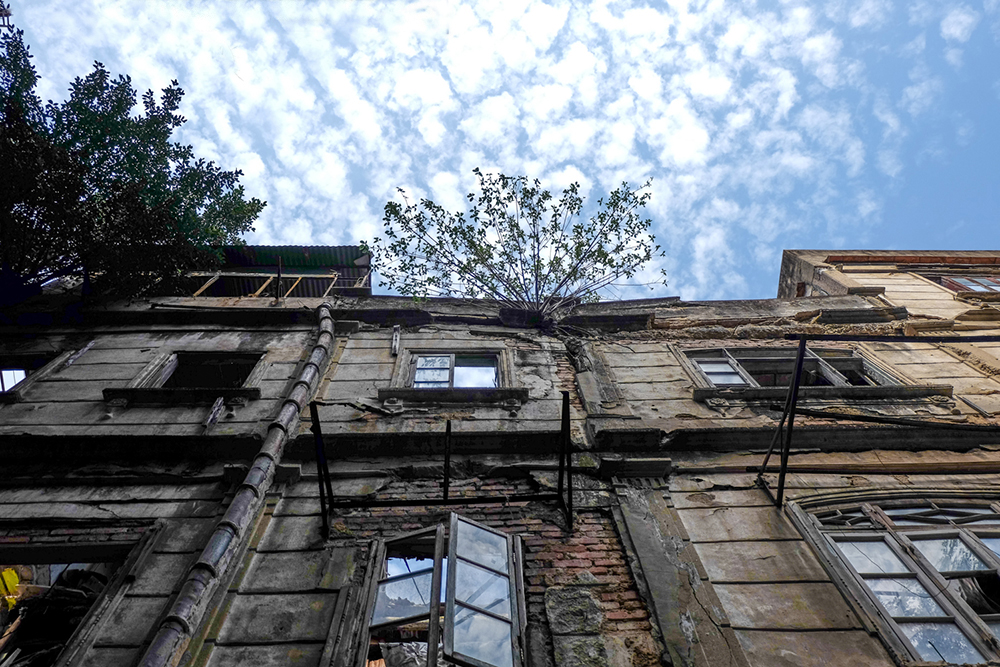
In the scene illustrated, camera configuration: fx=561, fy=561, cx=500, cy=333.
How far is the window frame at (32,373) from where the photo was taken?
6648 mm

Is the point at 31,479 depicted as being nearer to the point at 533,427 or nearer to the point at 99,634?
the point at 99,634

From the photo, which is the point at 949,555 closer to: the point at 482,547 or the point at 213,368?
the point at 482,547

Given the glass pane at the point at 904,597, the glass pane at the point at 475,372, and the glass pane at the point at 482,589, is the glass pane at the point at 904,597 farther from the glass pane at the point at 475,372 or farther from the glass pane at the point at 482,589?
the glass pane at the point at 475,372

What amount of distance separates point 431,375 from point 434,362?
0.34m

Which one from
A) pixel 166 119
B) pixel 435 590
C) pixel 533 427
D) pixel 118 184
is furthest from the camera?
pixel 166 119

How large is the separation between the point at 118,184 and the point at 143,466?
18.2 feet

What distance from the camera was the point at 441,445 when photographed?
Answer: 19.2ft

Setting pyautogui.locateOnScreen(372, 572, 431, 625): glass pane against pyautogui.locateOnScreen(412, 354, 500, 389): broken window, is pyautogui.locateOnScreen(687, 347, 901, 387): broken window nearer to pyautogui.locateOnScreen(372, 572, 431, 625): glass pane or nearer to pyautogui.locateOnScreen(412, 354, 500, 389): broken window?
pyautogui.locateOnScreen(412, 354, 500, 389): broken window

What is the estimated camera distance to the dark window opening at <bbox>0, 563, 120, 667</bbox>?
470 centimetres

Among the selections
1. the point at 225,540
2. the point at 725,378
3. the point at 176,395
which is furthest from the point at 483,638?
the point at 725,378

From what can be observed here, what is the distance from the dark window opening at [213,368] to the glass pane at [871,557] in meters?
7.16

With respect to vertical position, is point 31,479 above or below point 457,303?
below

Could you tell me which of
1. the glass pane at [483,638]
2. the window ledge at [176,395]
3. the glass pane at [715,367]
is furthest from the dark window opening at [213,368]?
the glass pane at [715,367]

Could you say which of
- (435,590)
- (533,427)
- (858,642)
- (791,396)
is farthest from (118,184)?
(858,642)
